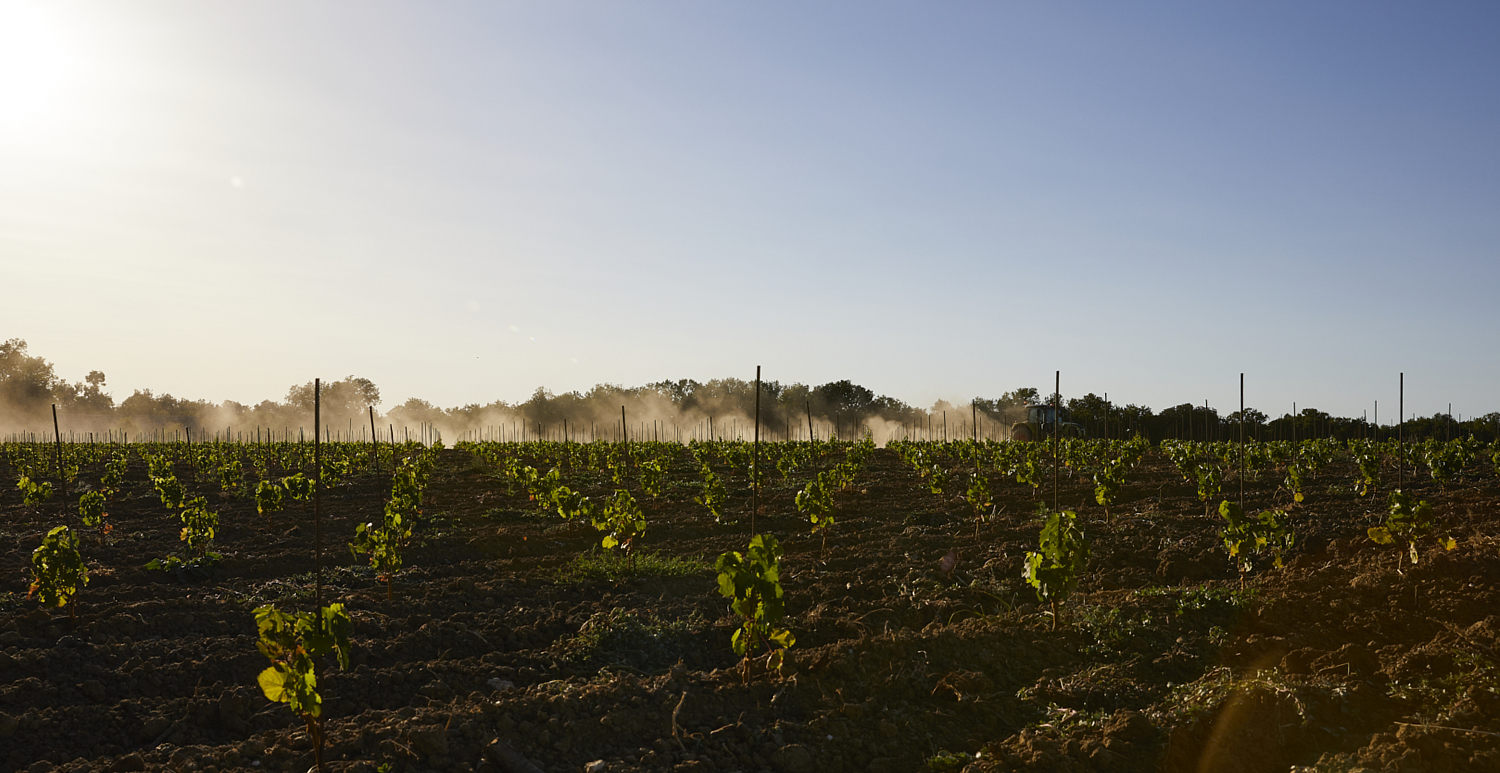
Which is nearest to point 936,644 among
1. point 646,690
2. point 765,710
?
point 765,710

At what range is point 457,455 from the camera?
46344 millimetres

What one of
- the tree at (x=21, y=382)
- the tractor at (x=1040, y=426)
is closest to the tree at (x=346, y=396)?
the tree at (x=21, y=382)

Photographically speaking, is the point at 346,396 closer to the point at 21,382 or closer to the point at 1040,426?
the point at 21,382

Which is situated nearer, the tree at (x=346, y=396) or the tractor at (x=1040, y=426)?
the tractor at (x=1040, y=426)

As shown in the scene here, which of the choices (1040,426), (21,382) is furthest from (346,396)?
(1040,426)

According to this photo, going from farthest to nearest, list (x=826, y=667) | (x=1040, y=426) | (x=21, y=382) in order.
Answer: (x=21, y=382) → (x=1040, y=426) → (x=826, y=667)

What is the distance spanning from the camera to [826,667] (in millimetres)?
7047

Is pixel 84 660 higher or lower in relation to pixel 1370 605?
lower

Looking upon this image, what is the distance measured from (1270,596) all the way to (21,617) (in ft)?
46.3

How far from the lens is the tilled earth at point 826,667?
18.2 feet

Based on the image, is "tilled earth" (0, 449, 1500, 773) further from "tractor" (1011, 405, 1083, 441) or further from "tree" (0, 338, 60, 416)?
"tree" (0, 338, 60, 416)

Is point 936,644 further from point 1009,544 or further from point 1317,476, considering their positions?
point 1317,476

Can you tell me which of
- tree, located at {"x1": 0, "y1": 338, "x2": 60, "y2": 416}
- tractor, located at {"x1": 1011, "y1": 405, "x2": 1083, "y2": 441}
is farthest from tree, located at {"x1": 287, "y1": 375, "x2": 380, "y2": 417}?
tractor, located at {"x1": 1011, "y1": 405, "x2": 1083, "y2": 441}

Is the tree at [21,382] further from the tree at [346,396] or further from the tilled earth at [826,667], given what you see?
the tilled earth at [826,667]
